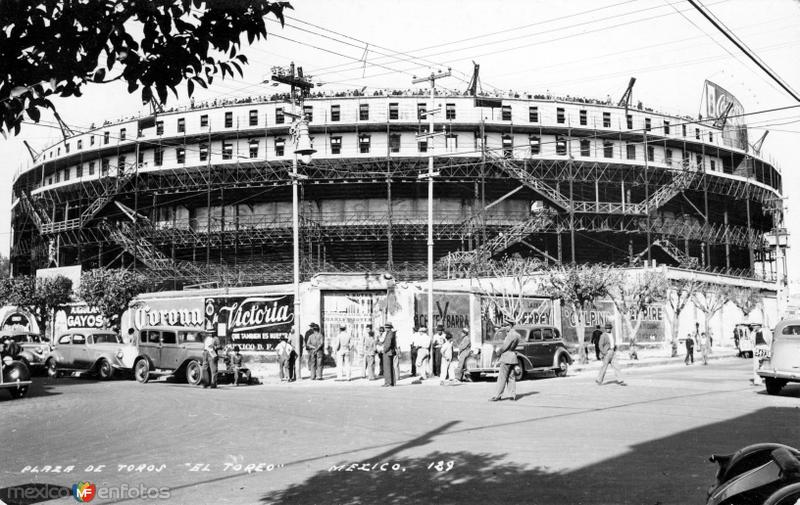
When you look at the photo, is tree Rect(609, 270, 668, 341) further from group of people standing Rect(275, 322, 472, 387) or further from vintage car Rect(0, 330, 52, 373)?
vintage car Rect(0, 330, 52, 373)

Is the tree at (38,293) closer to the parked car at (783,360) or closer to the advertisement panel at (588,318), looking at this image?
the advertisement panel at (588,318)

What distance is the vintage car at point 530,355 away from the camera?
2216 cm

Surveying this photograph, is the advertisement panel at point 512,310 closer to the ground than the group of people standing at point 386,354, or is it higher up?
higher up

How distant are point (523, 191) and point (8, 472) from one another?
53451mm

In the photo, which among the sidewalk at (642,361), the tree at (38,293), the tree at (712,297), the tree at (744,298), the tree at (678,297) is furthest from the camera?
the tree at (744,298)

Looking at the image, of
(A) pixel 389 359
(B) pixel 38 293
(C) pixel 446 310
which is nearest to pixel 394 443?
(A) pixel 389 359

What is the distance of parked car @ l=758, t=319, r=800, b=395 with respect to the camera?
650 inches

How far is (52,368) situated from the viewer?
24609 mm

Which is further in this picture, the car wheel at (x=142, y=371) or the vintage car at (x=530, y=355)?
the vintage car at (x=530, y=355)

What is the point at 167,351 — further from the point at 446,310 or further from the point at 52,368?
the point at 446,310

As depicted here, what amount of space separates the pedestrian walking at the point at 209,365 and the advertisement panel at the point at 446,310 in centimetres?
1124

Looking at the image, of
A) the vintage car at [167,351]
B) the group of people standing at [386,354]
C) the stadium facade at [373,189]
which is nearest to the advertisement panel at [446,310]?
the group of people standing at [386,354]
